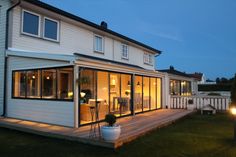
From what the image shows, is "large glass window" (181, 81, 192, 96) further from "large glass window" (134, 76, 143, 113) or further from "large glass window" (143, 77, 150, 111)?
"large glass window" (134, 76, 143, 113)

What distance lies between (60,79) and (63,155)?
3658 mm

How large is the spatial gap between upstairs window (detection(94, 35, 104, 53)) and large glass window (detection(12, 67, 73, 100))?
6424 mm

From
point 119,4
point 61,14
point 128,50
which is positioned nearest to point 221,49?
point 119,4

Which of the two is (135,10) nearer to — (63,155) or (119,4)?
(119,4)

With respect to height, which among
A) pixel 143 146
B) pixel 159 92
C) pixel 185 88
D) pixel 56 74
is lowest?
pixel 143 146

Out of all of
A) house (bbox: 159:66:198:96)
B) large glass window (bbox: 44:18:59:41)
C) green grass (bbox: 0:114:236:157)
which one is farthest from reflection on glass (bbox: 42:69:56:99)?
house (bbox: 159:66:198:96)

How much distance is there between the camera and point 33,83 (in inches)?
417

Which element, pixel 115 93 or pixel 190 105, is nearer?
pixel 115 93

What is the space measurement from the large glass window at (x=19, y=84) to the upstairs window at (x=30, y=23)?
2087 mm

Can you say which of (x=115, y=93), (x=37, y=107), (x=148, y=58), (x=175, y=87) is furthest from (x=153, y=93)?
(x=37, y=107)

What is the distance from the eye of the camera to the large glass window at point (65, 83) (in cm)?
948

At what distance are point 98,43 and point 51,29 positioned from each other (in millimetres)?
4271

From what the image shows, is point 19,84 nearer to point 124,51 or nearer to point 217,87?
point 124,51

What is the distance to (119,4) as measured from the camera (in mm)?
103125
